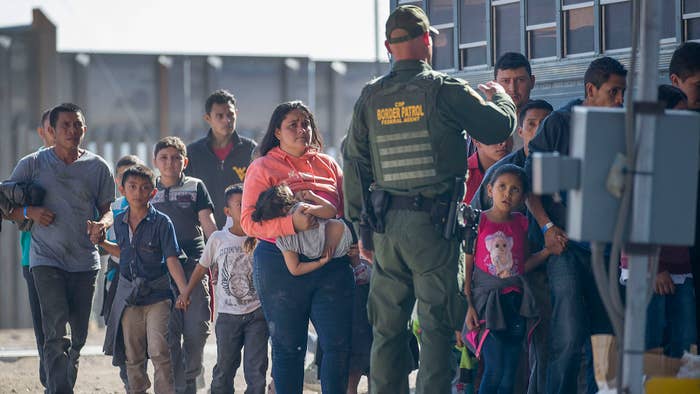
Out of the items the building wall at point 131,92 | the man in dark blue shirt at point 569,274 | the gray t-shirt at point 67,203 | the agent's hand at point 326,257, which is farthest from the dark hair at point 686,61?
the building wall at point 131,92

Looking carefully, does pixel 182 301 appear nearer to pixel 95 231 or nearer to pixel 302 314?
pixel 95 231

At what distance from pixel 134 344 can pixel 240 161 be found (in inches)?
90.6

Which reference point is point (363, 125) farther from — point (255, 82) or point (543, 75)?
point (255, 82)

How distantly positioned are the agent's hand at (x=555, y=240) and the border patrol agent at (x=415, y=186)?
2.53 ft

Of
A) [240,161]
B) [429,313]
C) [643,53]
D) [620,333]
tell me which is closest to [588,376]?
[429,313]

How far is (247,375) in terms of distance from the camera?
29.2 feet

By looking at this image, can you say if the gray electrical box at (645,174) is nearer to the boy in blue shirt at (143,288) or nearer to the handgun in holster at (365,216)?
the handgun in holster at (365,216)

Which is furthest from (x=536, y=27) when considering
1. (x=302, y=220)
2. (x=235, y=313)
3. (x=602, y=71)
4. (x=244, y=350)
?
(x=302, y=220)

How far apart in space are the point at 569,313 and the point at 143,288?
2.99 m

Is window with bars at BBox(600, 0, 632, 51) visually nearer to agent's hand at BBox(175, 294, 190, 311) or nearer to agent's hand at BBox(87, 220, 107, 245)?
agent's hand at BBox(175, 294, 190, 311)

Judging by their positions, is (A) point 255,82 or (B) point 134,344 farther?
(A) point 255,82

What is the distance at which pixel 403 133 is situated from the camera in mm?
6934

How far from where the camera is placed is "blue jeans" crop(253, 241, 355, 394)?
25.2ft

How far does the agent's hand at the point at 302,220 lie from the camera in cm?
762
